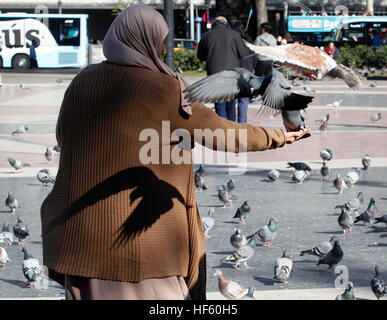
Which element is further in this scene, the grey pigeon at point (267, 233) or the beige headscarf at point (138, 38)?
the grey pigeon at point (267, 233)

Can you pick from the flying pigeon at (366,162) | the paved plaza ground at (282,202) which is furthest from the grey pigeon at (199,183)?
the flying pigeon at (366,162)

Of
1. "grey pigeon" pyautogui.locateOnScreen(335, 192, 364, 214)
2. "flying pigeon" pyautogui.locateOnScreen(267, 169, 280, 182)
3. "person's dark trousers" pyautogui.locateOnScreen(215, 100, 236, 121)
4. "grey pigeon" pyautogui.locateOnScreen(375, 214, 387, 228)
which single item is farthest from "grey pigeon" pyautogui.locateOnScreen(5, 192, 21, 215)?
"person's dark trousers" pyautogui.locateOnScreen(215, 100, 236, 121)

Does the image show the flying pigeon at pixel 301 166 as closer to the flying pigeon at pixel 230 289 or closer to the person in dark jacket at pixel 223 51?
the person in dark jacket at pixel 223 51

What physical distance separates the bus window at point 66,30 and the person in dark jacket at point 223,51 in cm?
2650

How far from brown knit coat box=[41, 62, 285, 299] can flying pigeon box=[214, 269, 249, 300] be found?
1768mm

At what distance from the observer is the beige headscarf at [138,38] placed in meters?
3.08

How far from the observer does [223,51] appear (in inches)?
421

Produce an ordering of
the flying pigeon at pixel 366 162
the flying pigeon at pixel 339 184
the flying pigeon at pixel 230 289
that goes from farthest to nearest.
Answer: the flying pigeon at pixel 366 162, the flying pigeon at pixel 339 184, the flying pigeon at pixel 230 289

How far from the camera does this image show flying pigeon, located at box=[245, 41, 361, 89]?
154 inches

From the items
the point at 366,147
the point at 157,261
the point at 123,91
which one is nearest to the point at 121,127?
the point at 123,91

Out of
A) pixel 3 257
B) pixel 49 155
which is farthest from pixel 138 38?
pixel 49 155

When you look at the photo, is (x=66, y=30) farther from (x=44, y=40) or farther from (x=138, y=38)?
(x=138, y=38)

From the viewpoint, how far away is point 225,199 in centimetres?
751

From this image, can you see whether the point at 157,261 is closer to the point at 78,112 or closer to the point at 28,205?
the point at 78,112
